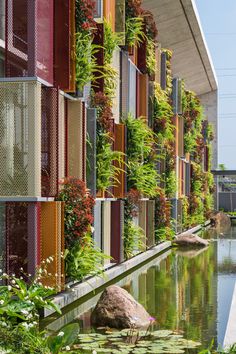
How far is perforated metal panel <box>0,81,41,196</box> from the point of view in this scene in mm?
9320

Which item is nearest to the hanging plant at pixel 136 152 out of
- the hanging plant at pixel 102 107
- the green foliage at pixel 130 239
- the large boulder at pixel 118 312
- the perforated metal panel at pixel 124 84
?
the perforated metal panel at pixel 124 84

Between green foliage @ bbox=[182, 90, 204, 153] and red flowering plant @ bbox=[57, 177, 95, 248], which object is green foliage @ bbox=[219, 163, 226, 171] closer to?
green foliage @ bbox=[182, 90, 204, 153]

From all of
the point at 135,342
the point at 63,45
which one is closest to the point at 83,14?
the point at 63,45

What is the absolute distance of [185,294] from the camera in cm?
1162

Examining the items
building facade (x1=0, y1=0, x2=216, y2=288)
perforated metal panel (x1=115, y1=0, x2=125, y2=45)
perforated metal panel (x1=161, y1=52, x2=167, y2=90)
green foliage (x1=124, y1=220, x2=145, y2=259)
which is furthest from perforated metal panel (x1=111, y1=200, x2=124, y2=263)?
perforated metal panel (x1=161, y1=52, x2=167, y2=90)

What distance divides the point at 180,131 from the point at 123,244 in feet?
36.5

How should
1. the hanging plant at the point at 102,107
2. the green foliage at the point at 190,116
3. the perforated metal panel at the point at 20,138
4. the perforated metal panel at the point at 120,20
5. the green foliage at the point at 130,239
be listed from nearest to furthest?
the perforated metal panel at the point at 20,138 → the hanging plant at the point at 102,107 → the perforated metal panel at the point at 120,20 → the green foliage at the point at 130,239 → the green foliage at the point at 190,116

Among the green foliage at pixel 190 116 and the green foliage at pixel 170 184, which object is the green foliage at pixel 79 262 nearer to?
the green foliage at pixel 170 184

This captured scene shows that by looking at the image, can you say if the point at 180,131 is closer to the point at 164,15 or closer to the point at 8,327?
the point at 164,15

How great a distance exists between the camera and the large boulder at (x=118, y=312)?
28.0 ft

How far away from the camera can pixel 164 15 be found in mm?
34125

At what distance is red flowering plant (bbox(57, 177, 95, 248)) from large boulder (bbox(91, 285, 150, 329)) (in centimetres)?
180

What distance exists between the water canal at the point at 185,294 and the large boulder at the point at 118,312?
167 millimetres

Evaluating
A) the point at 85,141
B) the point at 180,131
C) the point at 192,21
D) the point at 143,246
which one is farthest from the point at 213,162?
the point at 85,141
